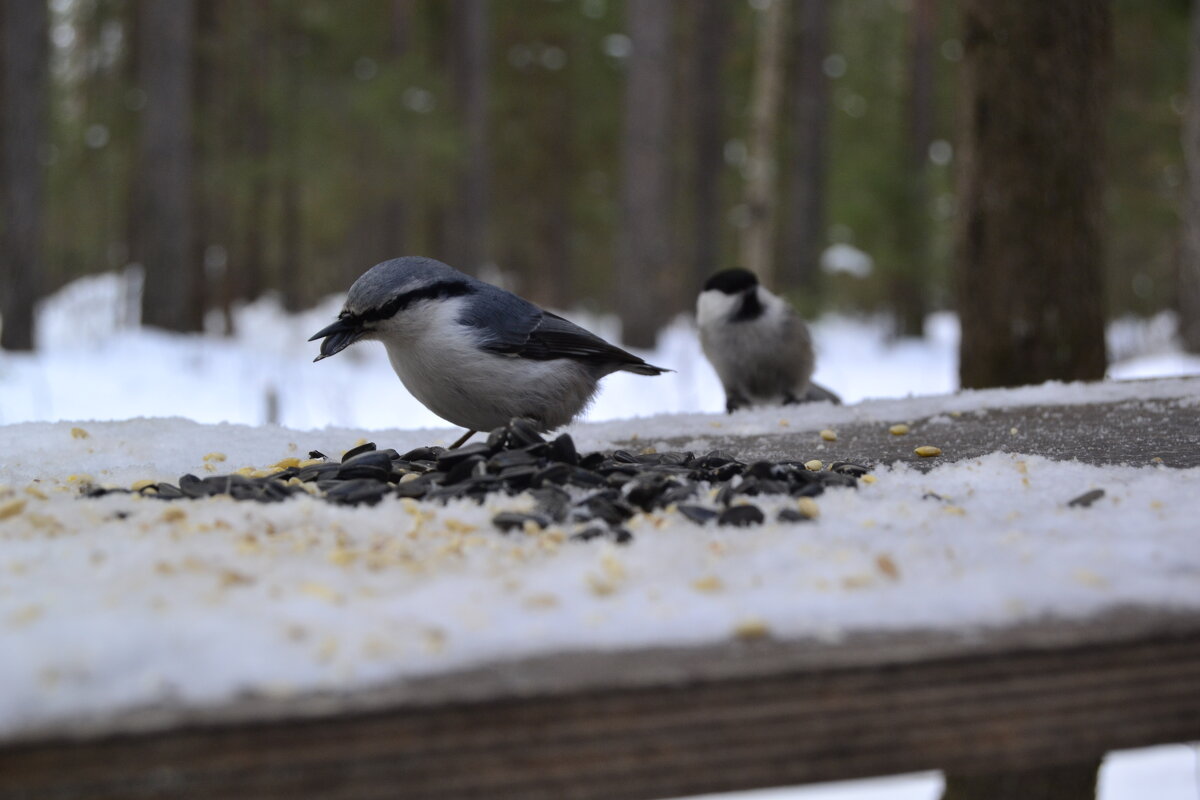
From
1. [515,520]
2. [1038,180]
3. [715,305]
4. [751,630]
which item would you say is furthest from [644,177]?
[751,630]

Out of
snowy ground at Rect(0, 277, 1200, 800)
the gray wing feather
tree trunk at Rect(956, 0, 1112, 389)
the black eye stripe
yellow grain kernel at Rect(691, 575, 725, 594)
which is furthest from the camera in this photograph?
tree trunk at Rect(956, 0, 1112, 389)

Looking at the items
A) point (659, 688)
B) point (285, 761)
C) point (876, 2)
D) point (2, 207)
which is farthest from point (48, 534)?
point (876, 2)

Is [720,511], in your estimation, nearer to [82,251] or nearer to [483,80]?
[483,80]

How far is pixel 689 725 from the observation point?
3.55 feet

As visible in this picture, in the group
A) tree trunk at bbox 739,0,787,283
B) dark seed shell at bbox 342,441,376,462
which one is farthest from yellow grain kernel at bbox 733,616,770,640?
tree trunk at bbox 739,0,787,283

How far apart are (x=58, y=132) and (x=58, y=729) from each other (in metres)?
16.2

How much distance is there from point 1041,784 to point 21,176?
29.7ft

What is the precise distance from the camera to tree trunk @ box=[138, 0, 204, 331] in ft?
36.3

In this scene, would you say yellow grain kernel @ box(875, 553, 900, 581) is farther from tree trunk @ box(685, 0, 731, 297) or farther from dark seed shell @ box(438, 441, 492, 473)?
tree trunk @ box(685, 0, 731, 297)

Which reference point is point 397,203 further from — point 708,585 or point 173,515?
point 708,585

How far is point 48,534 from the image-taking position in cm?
163

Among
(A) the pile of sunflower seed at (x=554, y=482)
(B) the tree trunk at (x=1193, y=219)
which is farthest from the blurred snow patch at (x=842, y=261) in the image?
(A) the pile of sunflower seed at (x=554, y=482)

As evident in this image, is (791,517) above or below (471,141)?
below

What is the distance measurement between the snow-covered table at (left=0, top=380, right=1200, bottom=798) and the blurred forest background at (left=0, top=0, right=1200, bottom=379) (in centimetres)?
353
